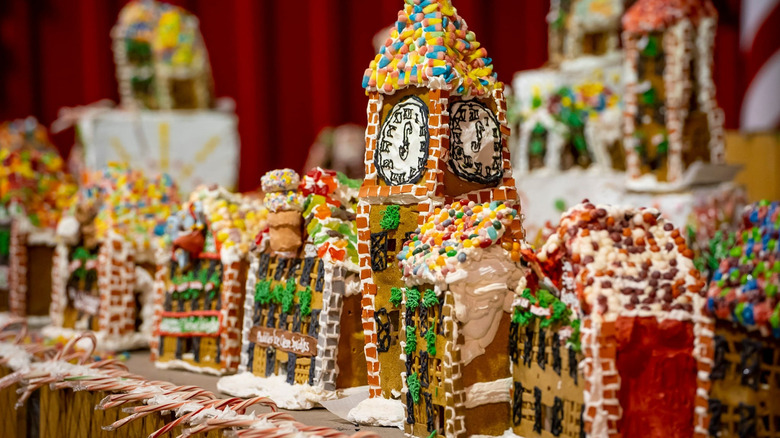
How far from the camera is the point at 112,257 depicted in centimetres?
437

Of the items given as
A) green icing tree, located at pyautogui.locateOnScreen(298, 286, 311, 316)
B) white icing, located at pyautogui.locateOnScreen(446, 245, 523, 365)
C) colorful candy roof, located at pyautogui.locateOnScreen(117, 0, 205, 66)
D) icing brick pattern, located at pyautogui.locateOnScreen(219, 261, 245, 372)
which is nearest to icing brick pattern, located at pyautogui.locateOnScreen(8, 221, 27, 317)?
colorful candy roof, located at pyautogui.locateOnScreen(117, 0, 205, 66)

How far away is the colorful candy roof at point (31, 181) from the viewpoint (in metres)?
5.20

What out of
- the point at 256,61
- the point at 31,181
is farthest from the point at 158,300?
the point at 256,61

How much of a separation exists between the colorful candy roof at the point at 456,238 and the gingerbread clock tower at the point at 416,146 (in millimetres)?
117

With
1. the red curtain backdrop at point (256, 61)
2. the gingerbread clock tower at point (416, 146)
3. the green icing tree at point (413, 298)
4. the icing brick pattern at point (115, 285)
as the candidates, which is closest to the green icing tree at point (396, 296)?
the gingerbread clock tower at point (416, 146)

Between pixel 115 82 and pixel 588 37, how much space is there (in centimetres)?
485

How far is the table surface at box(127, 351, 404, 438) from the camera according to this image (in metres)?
2.95

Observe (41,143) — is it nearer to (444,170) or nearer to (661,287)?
(444,170)

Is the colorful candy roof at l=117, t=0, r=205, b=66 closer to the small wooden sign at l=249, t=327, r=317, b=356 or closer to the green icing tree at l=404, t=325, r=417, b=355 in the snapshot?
the small wooden sign at l=249, t=327, r=317, b=356

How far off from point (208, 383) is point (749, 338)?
219 cm

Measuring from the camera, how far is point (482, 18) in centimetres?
732

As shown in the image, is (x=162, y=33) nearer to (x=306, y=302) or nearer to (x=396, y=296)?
(x=306, y=302)

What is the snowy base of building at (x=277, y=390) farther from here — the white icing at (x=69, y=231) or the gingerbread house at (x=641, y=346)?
the white icing at (x=69, y=231)

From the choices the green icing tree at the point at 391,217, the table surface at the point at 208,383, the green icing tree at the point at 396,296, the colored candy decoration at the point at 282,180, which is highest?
the colored candy decoration at the point at 282,180
